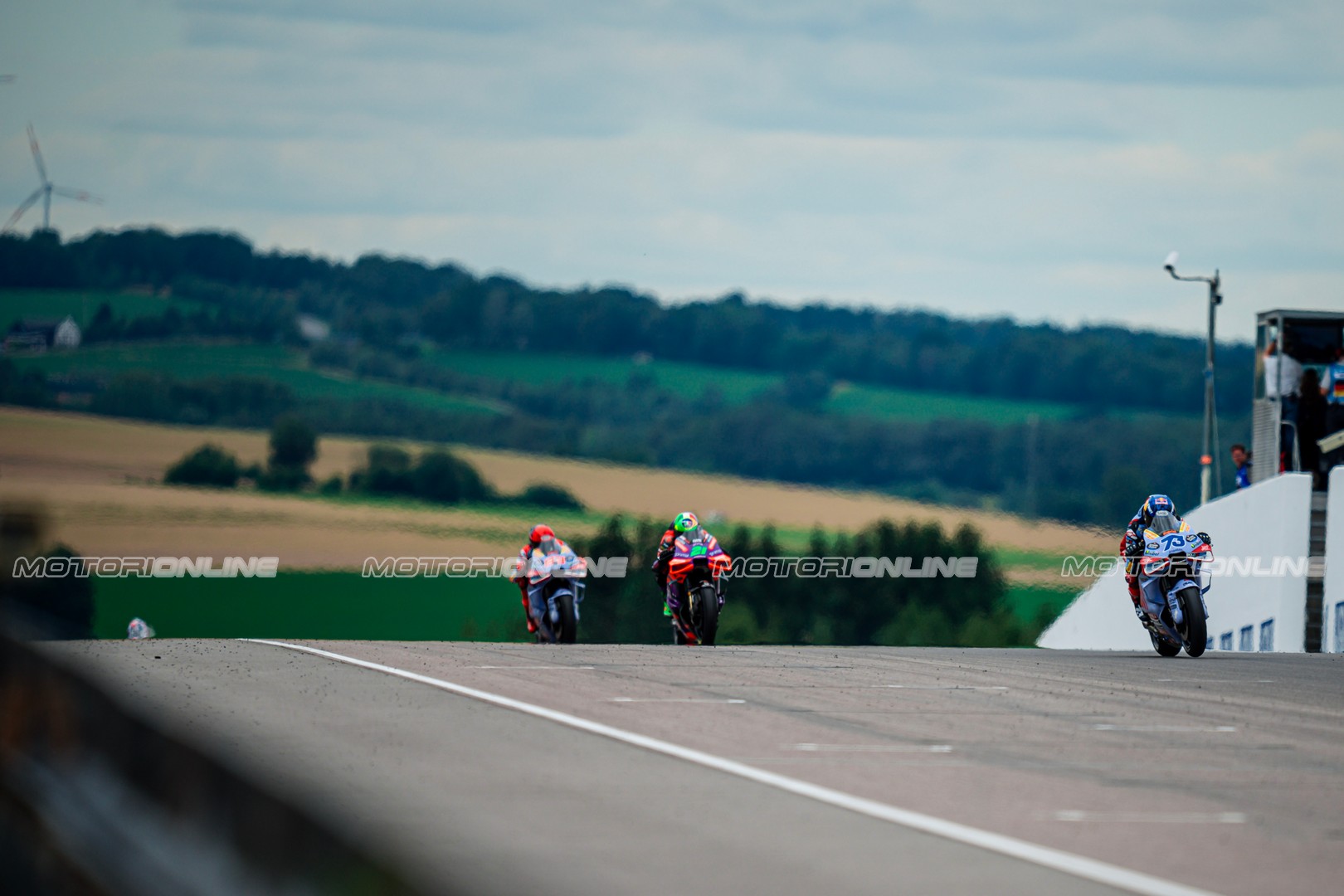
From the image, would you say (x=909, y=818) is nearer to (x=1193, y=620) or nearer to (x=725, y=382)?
(x=1193, y=620)

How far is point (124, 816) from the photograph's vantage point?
737 centimetres

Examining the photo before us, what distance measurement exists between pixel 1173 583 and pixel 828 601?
97.0 meters

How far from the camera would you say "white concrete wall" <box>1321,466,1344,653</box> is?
3409 cm

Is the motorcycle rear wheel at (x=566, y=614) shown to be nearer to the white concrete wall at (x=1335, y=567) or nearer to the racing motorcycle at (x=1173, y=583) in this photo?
the racing motorcycle at (x=1173, y=583)

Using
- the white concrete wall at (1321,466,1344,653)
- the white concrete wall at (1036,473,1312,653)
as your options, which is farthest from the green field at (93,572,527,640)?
the white concrete wall at (1321,466,1344,653)

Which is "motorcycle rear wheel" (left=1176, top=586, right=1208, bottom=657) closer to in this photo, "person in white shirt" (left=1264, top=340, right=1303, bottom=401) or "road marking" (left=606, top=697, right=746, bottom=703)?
"road marking" (left=606, top=697, right=746, bottom=703)

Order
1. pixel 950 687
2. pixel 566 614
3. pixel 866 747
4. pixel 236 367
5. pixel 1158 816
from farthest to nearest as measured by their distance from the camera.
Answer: pixel 236 367
pixel 566 614
pixel 950 687
pixel 866 747
pixel 1158 816

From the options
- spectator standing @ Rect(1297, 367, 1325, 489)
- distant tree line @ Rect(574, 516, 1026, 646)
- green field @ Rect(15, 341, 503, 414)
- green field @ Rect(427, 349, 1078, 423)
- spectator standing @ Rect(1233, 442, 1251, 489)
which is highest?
green field @ Rect(427, 349, 1078, 423)

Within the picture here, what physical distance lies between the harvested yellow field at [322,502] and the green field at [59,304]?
11.5 m

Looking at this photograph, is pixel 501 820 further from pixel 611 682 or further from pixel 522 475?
pixel 522 475

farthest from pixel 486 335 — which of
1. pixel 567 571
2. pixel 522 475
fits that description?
pixel 567 571

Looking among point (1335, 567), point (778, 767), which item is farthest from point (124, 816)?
point (1335, 567)

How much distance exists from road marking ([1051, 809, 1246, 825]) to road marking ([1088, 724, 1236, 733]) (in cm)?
404

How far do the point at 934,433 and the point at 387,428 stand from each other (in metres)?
31.1
